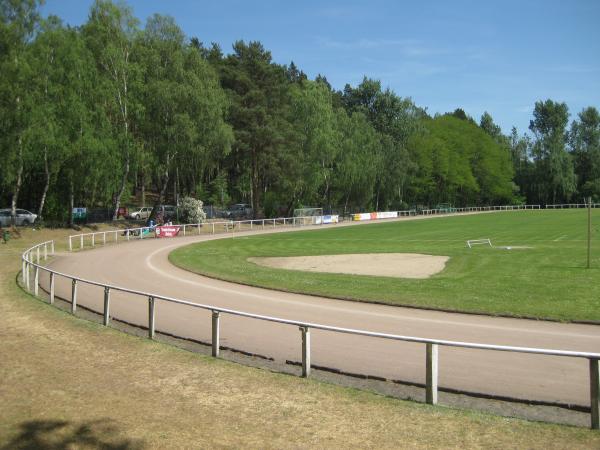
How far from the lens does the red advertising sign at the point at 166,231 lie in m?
46.4

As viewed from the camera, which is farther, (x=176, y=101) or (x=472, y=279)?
(x=176, y=101)

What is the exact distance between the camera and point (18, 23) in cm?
4206

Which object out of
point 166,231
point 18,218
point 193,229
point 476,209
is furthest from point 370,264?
point 476,209

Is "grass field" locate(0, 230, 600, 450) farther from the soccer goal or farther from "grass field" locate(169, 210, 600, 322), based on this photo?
the soccer goal

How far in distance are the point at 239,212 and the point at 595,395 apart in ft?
225

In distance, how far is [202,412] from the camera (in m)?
7.28

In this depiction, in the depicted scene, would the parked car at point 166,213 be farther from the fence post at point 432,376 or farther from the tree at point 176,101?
the fence post at point 432,376

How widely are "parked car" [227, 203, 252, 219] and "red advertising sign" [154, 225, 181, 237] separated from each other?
23075 mm

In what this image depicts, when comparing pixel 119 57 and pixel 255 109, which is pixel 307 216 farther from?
pixel 119 57

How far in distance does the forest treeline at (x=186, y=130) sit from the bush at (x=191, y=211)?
2.71 m

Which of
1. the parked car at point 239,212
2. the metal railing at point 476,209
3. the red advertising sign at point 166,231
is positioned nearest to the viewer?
the red advertising sign at point 166,231

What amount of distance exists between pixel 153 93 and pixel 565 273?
42.4 m

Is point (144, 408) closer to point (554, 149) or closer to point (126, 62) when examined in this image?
point (126, 62)

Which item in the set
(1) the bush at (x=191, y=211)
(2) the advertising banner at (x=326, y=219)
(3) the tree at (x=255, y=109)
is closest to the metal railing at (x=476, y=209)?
(2) the advertising banner at (x=326, y=219)
